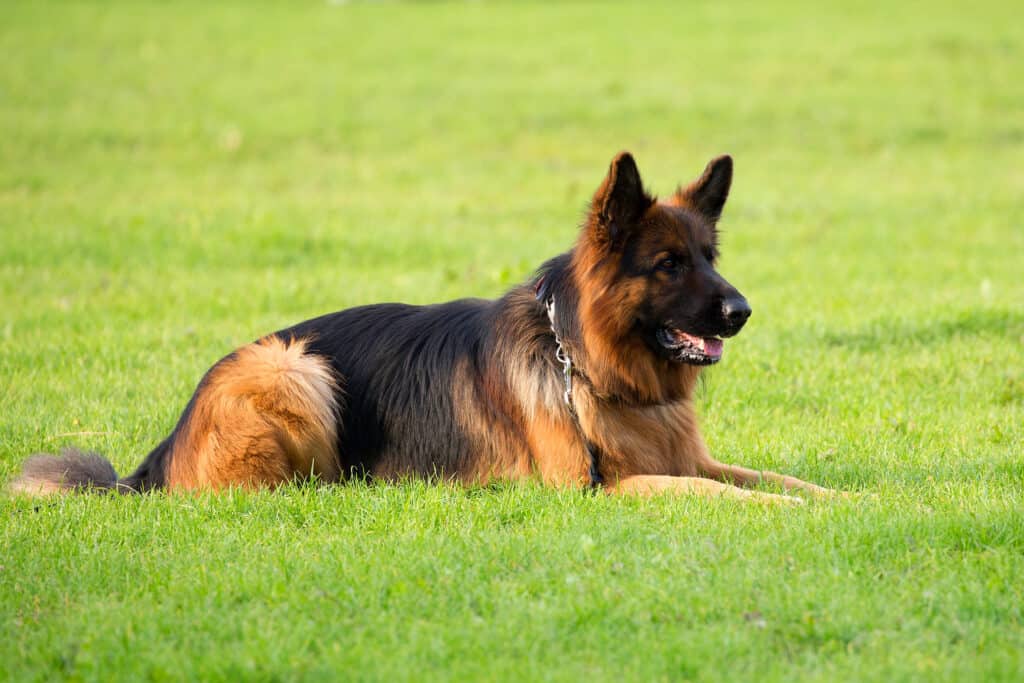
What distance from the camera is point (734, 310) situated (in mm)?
6023

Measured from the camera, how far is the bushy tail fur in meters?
6.50

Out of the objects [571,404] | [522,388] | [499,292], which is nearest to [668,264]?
[571,404]

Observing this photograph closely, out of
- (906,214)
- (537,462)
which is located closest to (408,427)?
(537,462)

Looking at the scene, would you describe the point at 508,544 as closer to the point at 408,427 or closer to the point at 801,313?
the point at 408,427

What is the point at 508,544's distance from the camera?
5453 millimetres

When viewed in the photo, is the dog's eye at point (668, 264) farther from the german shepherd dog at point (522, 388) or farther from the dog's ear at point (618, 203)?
the dog's ear at point (618, 203)

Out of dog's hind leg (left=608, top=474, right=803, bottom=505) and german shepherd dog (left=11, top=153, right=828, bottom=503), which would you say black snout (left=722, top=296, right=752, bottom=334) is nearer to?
german shepherd dog (left=11, top=153, right=828, bottom=503)

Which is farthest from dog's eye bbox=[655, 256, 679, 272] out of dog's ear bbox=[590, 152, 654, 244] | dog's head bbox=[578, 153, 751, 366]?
dog's ear bbox=[590, 152, 654, 244]

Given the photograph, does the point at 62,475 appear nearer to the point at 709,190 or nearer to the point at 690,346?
the point at 690,346

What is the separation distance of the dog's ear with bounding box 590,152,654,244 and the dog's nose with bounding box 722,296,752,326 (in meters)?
0.66

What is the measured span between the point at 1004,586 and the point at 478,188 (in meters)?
13.7

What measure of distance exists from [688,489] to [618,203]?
5.06ft

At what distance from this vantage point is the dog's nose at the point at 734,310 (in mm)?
6027

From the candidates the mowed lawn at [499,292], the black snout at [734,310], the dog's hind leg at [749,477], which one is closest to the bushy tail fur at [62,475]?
the mowed lawn at [499,292]
